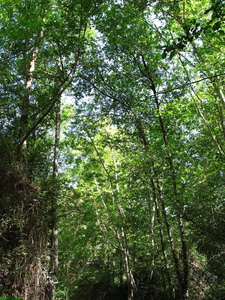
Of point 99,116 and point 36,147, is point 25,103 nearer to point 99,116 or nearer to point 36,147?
point 36,147

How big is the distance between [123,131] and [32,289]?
4.63 metres

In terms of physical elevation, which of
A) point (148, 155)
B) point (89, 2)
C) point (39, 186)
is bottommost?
point (39, 186)

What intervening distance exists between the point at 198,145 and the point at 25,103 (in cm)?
473

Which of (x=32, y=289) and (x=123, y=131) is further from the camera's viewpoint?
(x=123, y=131)

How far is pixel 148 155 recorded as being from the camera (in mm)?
4895

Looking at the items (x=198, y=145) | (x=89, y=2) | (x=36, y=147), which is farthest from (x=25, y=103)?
(x=198, y=145)

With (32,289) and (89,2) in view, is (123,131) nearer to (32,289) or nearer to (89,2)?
(89,2)

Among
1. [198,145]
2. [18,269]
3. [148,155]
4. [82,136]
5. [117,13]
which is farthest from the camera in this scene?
[82,136]

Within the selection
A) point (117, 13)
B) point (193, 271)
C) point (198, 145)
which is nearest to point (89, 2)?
point (117, 13)

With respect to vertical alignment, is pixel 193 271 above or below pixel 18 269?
below

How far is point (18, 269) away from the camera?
3.32m

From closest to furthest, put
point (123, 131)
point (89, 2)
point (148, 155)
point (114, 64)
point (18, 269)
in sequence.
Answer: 1. point (18, 269)
2. point (89, 2)
3. point (148, 155)
4. point (114, 64)
5. point (123, 131)

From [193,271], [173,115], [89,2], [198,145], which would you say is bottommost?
[193,271]

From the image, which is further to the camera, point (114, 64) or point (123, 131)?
point (123, 131)
